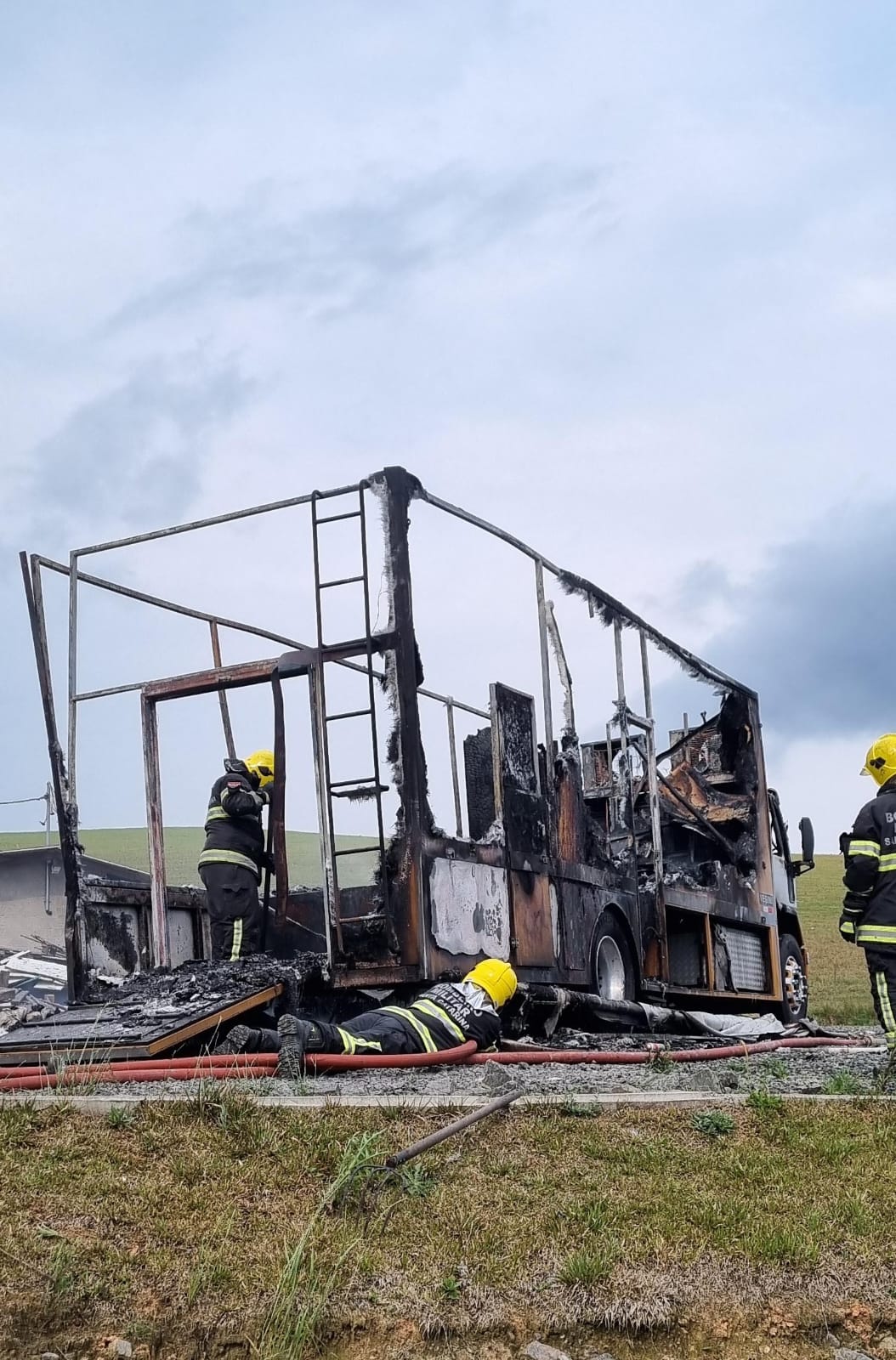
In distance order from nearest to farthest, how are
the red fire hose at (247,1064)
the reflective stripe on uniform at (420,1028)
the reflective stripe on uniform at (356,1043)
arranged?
1. the red fire hose at (247,1064)
2. the reflective stripe on uniform at (356,1043)
3. the reflective stripe on uniform at (420,1028)

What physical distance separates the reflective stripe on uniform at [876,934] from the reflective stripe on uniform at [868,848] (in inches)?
15.0

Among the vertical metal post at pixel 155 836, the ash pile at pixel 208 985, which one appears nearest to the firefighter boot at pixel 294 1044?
the ash pile at pixel 208 985

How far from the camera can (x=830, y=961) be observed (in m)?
24.4

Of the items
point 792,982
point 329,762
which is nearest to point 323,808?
point 329,762

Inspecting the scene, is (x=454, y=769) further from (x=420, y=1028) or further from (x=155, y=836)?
(x=420, y=1028)

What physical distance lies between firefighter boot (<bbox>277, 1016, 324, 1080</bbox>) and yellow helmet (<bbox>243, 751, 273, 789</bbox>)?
3.28m

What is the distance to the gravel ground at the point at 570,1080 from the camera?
5379 millimetres

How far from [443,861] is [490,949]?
0.73 meters

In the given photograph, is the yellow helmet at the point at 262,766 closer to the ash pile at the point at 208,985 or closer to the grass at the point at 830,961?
the ash pile at the point at 208,985

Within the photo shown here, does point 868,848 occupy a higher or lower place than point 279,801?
lower

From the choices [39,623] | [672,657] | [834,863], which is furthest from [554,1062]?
[834,863]

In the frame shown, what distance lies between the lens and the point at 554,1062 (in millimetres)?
6664

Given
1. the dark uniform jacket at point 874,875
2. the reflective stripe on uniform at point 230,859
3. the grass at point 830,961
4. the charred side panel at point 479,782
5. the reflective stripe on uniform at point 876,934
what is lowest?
the grass at point 830,961

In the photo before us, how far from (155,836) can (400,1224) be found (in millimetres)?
5621
